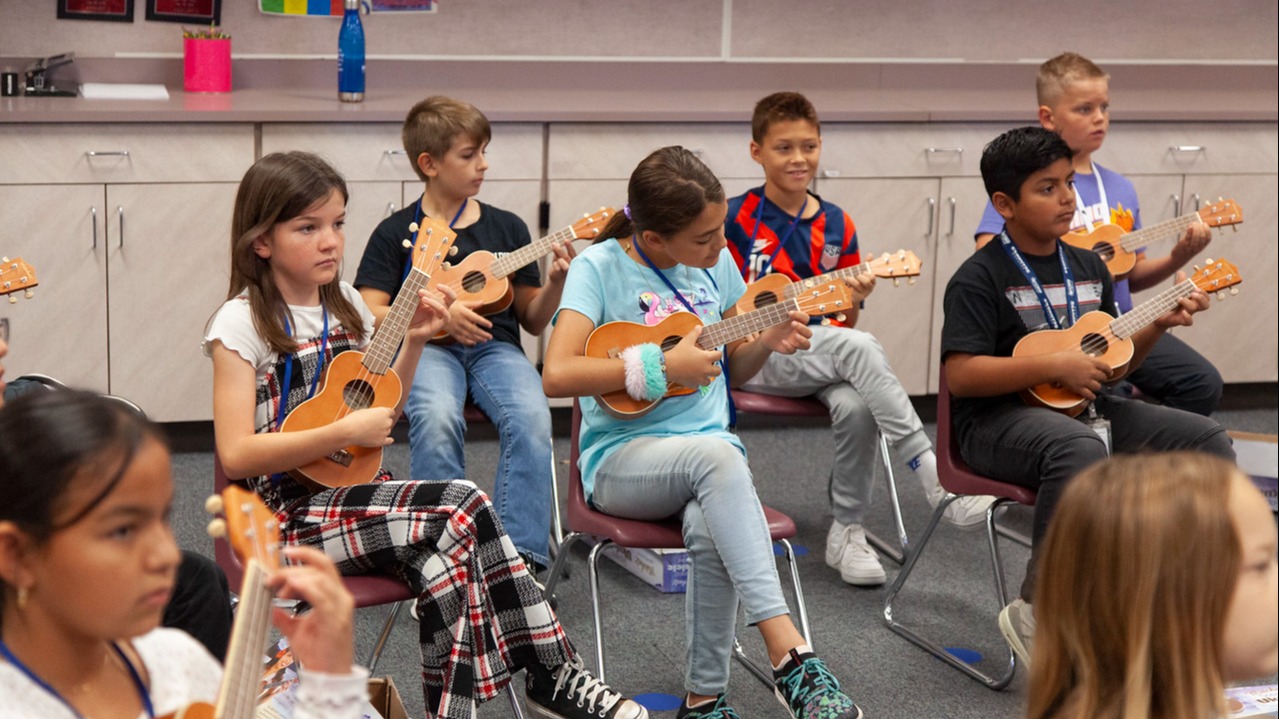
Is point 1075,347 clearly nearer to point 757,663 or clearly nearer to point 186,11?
point 757,663

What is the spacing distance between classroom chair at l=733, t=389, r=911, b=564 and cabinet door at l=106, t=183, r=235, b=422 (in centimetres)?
144

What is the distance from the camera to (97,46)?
4125 mm

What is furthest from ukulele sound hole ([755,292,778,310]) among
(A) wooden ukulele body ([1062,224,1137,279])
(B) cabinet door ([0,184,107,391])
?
(B) cabinet door ([0,184,107,391])

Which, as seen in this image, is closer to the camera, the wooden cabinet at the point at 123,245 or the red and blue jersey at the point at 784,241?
the red and blue jersey at the point at 784,241

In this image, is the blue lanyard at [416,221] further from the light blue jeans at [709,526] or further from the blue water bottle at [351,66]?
the blue water bottle at [351,66]

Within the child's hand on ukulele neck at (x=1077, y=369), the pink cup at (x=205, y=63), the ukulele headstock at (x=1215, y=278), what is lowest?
the child's hand on ukulele neck at (x=1077, y=369)

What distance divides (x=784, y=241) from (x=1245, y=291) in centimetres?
208

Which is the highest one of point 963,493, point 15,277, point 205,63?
point 205,63

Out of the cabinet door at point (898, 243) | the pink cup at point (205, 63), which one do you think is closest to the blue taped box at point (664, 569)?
the cabinet door at point (898, 243)

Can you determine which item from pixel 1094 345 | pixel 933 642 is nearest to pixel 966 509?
pixel 933 642

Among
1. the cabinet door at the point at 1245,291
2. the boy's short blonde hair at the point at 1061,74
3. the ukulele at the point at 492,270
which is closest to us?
the ukulele at the point at 492,270

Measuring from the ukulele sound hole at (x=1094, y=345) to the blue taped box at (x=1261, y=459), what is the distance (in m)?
1.04

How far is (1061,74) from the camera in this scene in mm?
3543

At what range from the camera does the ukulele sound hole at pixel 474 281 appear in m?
3.06
